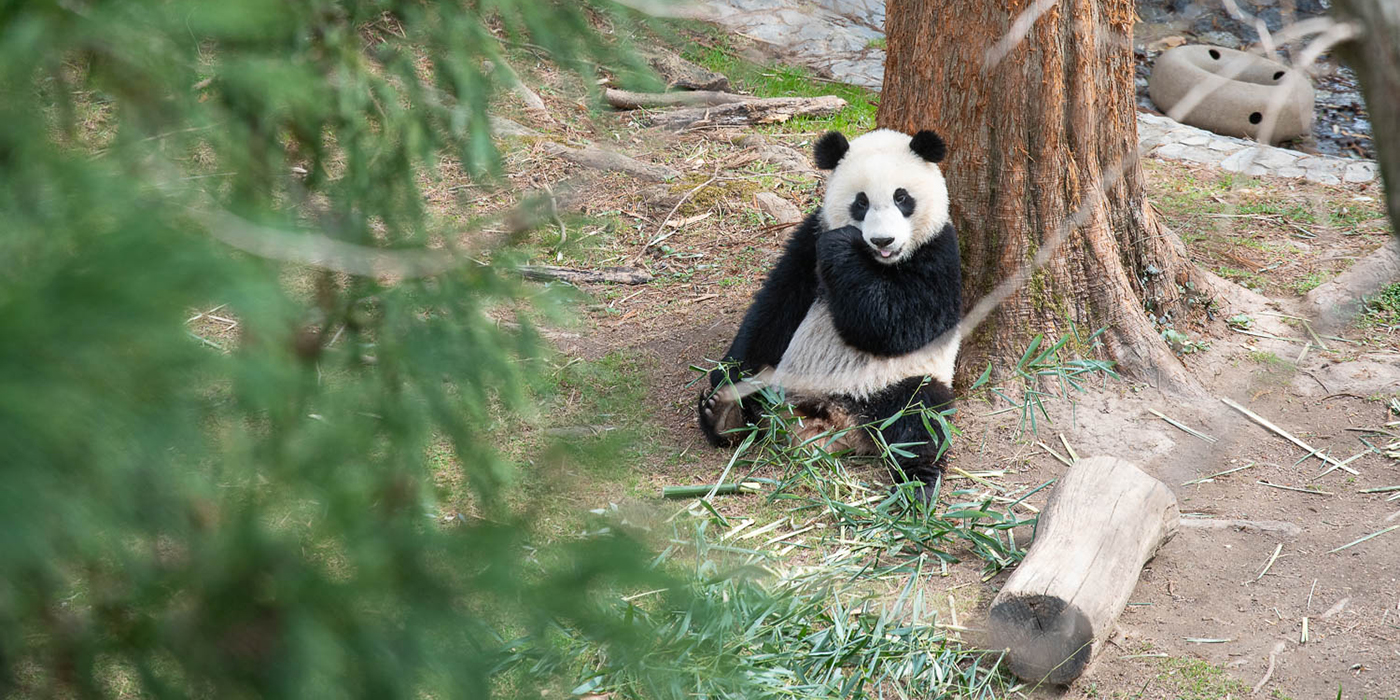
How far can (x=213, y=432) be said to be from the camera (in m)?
1.12

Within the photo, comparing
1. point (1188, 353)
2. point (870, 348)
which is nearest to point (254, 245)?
point (870, 348)

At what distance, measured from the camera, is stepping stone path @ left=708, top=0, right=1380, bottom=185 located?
705 centimetres

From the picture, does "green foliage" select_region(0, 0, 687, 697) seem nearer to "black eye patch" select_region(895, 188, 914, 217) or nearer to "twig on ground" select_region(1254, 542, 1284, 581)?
"black eye patch" select_region(895, 188, 914, 217)

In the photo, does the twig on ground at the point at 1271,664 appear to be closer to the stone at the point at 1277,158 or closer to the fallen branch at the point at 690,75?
the stone at the point at 1277,158

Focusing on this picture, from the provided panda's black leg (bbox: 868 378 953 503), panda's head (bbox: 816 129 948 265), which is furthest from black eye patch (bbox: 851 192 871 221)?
panda's black leg (bbox: 868 378 953 503)

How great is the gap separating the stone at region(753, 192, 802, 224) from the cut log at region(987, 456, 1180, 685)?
9.23 ft

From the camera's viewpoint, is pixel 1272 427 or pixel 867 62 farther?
pixel 867 62

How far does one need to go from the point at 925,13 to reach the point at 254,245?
3.52 metres

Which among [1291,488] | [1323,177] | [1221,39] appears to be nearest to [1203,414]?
[1291,488]

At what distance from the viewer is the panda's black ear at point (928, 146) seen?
12.5 feet

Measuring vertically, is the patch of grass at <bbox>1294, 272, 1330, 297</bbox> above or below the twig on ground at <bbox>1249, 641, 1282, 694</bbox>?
above

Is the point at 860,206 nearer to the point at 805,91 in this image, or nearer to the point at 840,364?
the point at 840,364

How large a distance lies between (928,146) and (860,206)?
35 centimetres

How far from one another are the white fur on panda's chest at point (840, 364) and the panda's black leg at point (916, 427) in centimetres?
5
